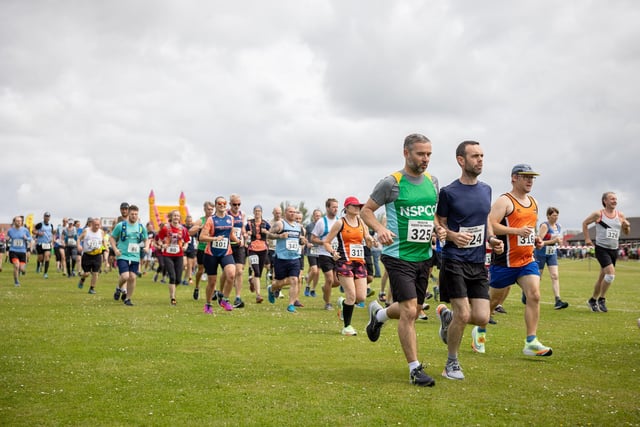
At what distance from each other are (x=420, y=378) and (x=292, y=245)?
9325 millimetres

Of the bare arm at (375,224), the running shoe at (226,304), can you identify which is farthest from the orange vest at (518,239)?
the running shoe at (226,304)

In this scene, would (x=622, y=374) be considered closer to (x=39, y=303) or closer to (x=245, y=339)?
(x=245, y=339)

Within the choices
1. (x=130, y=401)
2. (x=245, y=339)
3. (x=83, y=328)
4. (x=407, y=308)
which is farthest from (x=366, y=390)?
(x=83, y=328)

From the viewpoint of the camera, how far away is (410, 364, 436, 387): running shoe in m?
6.36

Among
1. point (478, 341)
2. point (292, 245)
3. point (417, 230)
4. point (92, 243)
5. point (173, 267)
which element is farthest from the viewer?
point (92, 243)

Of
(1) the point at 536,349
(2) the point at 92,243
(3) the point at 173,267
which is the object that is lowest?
(1) the point at 536,349

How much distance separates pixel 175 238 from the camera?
16.5 meters

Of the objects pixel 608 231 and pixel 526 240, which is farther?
pixel 608 231

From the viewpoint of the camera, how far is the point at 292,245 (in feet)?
50.9

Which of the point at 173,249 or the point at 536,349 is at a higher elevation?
the point at 173,249

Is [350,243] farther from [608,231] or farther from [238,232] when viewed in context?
[608,231]

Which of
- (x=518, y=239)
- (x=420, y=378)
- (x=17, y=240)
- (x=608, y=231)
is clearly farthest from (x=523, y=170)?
(x=17, y=240)

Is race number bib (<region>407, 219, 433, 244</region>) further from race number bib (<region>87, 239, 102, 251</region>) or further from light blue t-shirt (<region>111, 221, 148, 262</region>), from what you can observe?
race number bib (<region>87, 239, 102, 251</region>)

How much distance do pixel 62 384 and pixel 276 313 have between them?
25.0 feet
